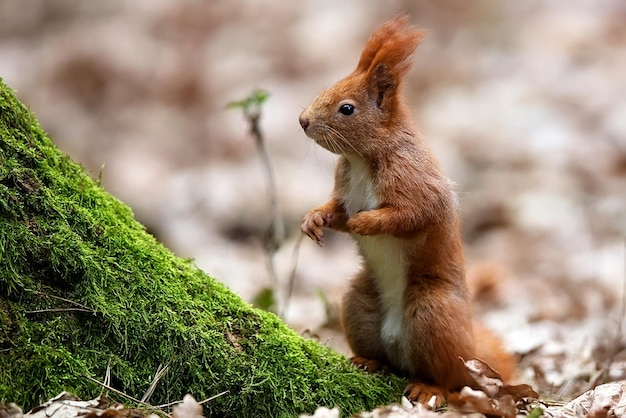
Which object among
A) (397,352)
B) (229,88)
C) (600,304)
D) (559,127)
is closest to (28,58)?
(229,88)

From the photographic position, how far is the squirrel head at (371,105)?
11.6 feet

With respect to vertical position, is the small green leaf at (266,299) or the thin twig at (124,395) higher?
the small green leaf at (266,299)

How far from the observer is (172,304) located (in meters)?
3.15

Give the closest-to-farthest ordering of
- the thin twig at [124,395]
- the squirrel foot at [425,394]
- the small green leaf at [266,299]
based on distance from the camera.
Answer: the thin twig at [124,395] < the squirrel foot at [425,394] < the small green leaf at [266,299]

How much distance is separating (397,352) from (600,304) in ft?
11.2

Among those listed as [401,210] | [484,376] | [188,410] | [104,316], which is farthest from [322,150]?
[188,410]

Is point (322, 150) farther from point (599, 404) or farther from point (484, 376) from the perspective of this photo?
point (599, 404)

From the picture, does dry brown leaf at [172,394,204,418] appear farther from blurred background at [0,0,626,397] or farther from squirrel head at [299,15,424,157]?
blurred background at [0,0,626,397]

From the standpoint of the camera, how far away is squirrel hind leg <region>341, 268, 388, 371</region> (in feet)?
12.6

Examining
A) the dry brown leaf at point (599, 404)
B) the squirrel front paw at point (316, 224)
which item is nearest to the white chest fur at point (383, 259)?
the squirrel front paw at point (316, 224)

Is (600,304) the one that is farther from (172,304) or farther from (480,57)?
(480,57)

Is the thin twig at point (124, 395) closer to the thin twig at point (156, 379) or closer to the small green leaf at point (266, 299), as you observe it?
the thin twig at point (156, 379)

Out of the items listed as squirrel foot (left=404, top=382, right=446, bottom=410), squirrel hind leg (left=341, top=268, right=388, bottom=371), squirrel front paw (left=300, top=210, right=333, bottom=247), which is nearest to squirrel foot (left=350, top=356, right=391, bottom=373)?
squirrel hind leg (left=341, top=268, right=388, bottom=371)

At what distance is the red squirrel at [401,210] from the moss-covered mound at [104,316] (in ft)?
1.60
